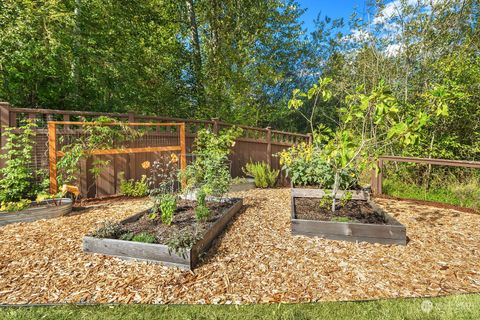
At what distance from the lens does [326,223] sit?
133 inches

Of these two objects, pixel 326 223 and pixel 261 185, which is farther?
pixel 261 185

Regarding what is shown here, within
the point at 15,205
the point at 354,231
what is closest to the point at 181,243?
the point at 354,231

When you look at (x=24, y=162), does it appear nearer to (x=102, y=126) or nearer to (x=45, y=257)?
(x=102, y=126)

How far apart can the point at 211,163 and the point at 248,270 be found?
2.55 metres

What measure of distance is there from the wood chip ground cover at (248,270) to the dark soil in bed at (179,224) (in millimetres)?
281

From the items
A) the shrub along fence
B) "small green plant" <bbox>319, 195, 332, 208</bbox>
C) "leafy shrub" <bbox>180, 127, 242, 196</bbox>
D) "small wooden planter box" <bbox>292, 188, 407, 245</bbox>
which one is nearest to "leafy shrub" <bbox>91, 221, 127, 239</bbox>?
"leafy shrub" <bbox>180, 127, 242, 196</bbox>

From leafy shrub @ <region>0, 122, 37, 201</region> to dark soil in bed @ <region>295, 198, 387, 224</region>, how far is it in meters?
3.90

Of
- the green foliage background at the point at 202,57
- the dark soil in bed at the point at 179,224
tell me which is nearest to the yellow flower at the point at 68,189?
the dark soil in bed at the point at 179,224

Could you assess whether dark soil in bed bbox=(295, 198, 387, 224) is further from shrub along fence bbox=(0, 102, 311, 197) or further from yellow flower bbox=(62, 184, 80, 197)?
yellow flower bbox=(62, 184, 80, 197)

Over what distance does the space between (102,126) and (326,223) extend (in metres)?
4.07

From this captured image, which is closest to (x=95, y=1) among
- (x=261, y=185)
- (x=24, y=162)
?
(x=24, y=162)

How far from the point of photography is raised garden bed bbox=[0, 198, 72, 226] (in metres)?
3.58

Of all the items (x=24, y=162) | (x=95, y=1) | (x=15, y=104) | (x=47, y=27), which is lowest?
(x=24, y=162)

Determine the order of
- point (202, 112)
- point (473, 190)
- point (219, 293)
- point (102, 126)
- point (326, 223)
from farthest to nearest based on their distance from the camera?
1. point (202, 112)
2. point (473, 190)
3. point (102, 126)
4. point (326, 223)
5. point (219, 293)
